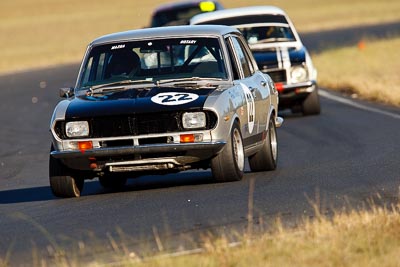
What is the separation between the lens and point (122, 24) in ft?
228

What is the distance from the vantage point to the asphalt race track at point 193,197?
27.2 ft

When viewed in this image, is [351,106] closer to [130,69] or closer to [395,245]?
[130,69]

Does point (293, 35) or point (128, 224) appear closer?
point (128, 224)

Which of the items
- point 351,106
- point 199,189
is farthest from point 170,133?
point 351,106

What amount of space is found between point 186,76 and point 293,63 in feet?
25.7

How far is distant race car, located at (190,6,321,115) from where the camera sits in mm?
19094

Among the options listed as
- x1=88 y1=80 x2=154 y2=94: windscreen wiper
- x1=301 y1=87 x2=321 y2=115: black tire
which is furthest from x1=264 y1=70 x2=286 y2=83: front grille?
x1=88 y1=80 x2=154 y2=94: windscreen wiper

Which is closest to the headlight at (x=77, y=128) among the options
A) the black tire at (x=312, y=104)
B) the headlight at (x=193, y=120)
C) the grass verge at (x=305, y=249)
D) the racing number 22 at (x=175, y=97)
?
the racing number 22 at (x=175, y=97)

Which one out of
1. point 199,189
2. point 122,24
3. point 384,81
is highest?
point 199,189

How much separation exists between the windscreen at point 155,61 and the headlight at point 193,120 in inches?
40.7

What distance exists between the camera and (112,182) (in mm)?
12148

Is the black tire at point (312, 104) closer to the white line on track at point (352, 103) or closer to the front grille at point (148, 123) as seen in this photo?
the white line on track at point (352, 103)

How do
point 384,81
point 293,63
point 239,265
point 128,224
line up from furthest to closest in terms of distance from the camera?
point 384,81
point 293,63
point 128,224
point 239,265

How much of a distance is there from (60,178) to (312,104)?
29.8 feet
